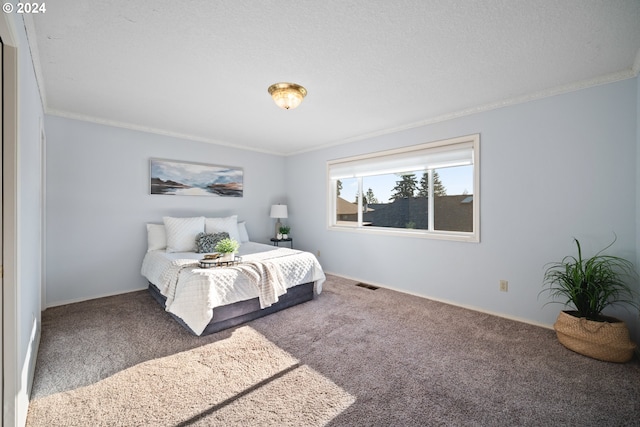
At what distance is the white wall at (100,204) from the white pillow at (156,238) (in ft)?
0.54

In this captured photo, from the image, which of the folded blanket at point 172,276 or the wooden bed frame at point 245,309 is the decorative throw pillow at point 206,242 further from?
the wooden bed frame at point 245,309

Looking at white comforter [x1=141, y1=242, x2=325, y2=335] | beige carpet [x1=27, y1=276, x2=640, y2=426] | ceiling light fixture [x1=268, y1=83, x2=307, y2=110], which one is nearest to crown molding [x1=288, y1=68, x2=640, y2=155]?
ceiling light fixture [x1=268, y1=83, x2=307, y2=110]

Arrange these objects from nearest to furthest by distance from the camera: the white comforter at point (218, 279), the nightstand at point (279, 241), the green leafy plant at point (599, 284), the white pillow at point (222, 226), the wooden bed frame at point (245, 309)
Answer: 1. the green leafy plant at point (599, 284)
2. the white comforter at point (218, 279)
3. the wooden bed frame at point (245, 309)
4. the white pillow at point (222, 226)
5. the nightstand at point (279, 241)

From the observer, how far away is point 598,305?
2.36 m

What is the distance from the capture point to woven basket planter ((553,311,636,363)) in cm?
207

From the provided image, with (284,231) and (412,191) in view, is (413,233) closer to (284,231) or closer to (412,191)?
(412,191)

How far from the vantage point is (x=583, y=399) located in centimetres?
172

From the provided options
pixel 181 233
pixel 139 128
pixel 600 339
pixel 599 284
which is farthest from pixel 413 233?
pixel 139 128

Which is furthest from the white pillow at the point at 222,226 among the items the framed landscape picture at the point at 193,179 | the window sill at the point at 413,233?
the window sill at the point at 413,233

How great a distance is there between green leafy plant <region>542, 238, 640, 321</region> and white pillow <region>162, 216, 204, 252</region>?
411cm

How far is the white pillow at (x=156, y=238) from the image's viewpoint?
12.2 feet

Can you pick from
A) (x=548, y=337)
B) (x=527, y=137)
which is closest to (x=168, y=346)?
(x=548, y=337)

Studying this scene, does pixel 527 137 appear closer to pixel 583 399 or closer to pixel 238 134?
pixel 583 399

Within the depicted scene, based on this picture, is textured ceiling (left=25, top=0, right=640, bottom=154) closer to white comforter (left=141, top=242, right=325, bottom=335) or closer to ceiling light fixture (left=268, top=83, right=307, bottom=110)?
ceiling light fixture (left=268, top=83, right=307, bottom=110)
